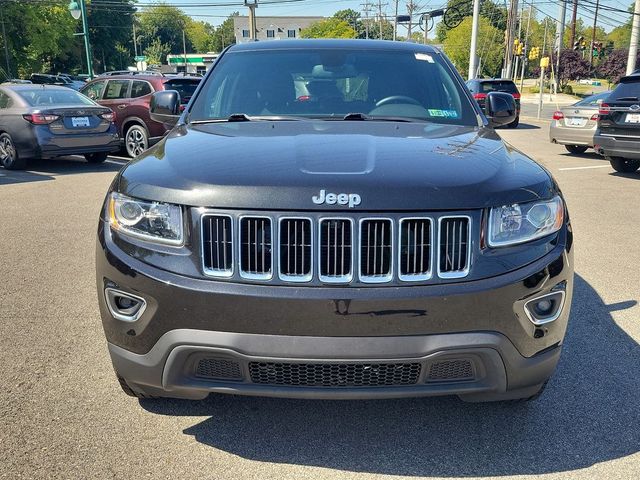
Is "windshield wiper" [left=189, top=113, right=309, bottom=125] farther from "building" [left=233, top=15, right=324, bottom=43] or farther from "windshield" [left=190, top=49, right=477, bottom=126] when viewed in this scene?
"building" [left=233, top=15, right=324, bottom=43]

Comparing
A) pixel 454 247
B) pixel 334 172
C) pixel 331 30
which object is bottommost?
pixel 454 247

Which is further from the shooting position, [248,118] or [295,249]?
[248,118]

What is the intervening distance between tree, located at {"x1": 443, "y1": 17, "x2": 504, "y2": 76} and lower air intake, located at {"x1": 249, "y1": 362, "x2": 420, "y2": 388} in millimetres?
86627

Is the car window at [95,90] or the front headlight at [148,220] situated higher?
the front headlight at [148,220]

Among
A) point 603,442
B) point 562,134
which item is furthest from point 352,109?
point 562,134

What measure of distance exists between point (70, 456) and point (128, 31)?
244ft

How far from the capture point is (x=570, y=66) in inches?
2430

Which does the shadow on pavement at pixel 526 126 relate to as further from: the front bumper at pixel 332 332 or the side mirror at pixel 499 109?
the front bumper at pixel 332 332

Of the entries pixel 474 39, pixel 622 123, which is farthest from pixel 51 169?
pixel 474 39

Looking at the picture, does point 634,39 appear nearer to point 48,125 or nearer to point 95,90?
point 95,90

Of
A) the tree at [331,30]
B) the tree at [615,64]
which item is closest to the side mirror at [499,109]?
the tree at [615,64]

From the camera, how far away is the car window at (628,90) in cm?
1003

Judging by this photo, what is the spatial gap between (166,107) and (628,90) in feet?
28.0

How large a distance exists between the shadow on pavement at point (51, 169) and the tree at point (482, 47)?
78.0 meters
